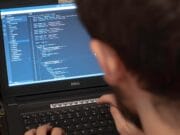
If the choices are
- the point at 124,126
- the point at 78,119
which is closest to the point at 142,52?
the point at 124,126

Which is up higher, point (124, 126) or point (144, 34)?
point (144, 34)

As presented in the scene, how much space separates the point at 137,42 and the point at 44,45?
653 millimetres

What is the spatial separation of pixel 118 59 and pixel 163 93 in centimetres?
8

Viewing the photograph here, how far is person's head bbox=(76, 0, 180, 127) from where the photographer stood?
0.53m

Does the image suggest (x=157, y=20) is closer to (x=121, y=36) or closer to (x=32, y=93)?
(x=121, y=36)

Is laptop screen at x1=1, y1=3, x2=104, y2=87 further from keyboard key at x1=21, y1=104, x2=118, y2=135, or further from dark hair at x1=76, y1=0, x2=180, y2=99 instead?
dark hair at x1=76, y1=0, x2=180, y2=99

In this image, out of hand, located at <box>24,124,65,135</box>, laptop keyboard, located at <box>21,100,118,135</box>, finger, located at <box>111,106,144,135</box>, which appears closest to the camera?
finger, located at <box>111,106,144,135</box>

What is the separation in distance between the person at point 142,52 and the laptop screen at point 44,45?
538mm

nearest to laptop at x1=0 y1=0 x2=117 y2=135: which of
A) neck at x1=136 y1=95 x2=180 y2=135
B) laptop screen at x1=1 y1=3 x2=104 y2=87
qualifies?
laptop screen at x1=1 y1=3 x2=104 y2=87

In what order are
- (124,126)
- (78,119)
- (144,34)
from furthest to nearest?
(78,119)
(124,126)
(144,34)

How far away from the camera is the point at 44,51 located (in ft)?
3.89

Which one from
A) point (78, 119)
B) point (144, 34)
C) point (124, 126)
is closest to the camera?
point (144, 34)

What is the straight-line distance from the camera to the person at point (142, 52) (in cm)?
53

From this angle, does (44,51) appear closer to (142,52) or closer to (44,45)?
(44,45)
